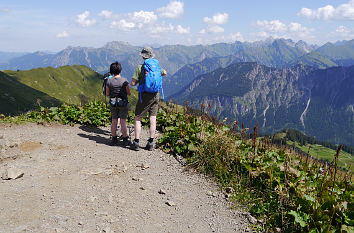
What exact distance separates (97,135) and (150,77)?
4098mm

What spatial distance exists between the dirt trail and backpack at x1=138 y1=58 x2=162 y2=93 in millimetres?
2197

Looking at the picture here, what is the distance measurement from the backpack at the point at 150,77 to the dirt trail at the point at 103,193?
2197 millimetres

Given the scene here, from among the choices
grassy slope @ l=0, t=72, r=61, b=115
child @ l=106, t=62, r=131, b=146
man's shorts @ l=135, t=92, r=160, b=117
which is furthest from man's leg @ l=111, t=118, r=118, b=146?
grassy slope @ l=0, t=72, r=61, b=115

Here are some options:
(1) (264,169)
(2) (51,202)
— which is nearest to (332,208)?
(1) (264,169)

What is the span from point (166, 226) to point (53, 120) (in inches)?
348

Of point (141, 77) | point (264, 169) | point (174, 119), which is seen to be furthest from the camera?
point (174, 119)

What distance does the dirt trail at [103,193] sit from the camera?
4.38m

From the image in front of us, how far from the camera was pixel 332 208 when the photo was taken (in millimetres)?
3998

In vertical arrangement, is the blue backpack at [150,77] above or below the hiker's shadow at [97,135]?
above

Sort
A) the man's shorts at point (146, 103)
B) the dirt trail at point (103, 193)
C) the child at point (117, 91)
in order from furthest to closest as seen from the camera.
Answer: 1. the child at point (117, 91)
2. the man's shorts at point (146, 103)
3. the dirt trail at point (103, 193)

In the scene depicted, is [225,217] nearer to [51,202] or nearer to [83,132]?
[51,202]

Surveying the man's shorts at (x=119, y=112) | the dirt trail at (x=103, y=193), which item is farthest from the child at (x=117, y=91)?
the dirt trail at (x=103, y=193)

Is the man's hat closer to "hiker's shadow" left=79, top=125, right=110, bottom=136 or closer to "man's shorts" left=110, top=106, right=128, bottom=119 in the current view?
"man's shorts" left=110, top=106, right=128, bottom=119

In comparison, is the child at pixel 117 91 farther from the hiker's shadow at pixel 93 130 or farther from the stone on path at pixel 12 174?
the stone on path at pixel 12 174
